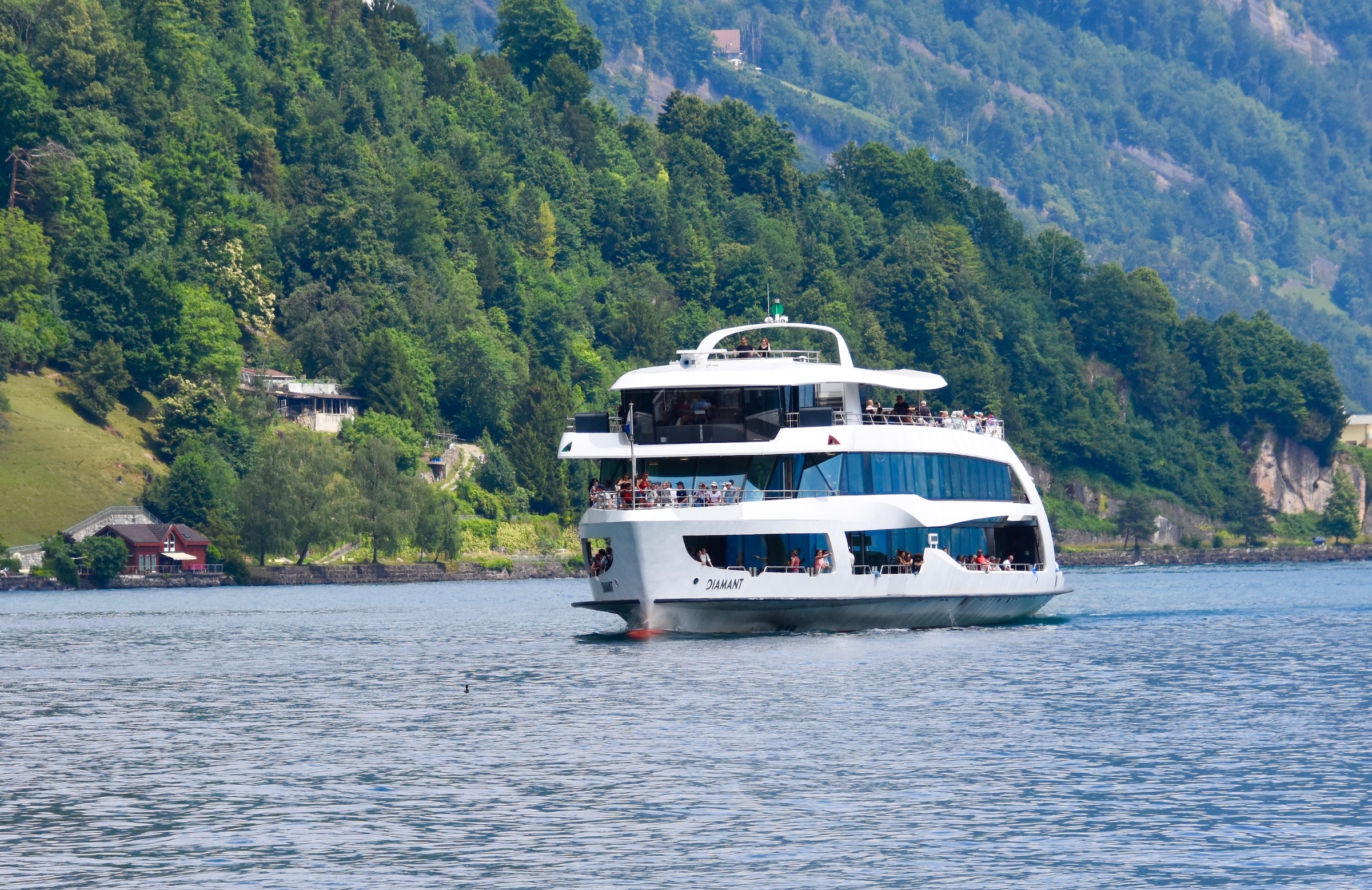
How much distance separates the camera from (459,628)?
8544 centimetres

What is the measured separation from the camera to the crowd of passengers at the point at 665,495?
208 feet

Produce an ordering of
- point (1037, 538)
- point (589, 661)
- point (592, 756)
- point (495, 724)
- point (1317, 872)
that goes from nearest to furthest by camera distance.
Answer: point (1317, 872)
point (592, 756)
point (495, 724)
point (589, 661)
point (1037, 538)

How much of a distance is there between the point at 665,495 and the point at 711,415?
3374mm

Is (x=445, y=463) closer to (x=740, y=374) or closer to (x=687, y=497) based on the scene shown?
(x=740, y=374)

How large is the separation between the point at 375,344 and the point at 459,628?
343 feet

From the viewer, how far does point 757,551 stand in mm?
63219

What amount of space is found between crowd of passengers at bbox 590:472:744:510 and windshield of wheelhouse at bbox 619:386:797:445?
1529 mm

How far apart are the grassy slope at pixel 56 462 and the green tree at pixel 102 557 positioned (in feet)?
12.7

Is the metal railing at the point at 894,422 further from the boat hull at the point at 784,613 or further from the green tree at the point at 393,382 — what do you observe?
the green tree at the point at 393,382

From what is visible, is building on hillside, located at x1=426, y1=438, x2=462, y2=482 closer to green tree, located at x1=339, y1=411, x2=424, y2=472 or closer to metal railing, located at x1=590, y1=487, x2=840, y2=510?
green tree, located at x1=339, y1=411, x2=424, y2=472

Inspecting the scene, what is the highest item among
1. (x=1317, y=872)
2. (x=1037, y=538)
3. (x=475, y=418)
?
(x=475, y=418)

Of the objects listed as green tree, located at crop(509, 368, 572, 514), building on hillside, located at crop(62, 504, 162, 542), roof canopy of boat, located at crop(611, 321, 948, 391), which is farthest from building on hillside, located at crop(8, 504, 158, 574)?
roof canopy of boat, located at crop(611, 321, 948, 391)

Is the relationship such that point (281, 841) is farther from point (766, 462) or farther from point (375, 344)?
point (375, 344)

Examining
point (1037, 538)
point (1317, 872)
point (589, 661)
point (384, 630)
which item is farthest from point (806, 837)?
point (384, 630)
